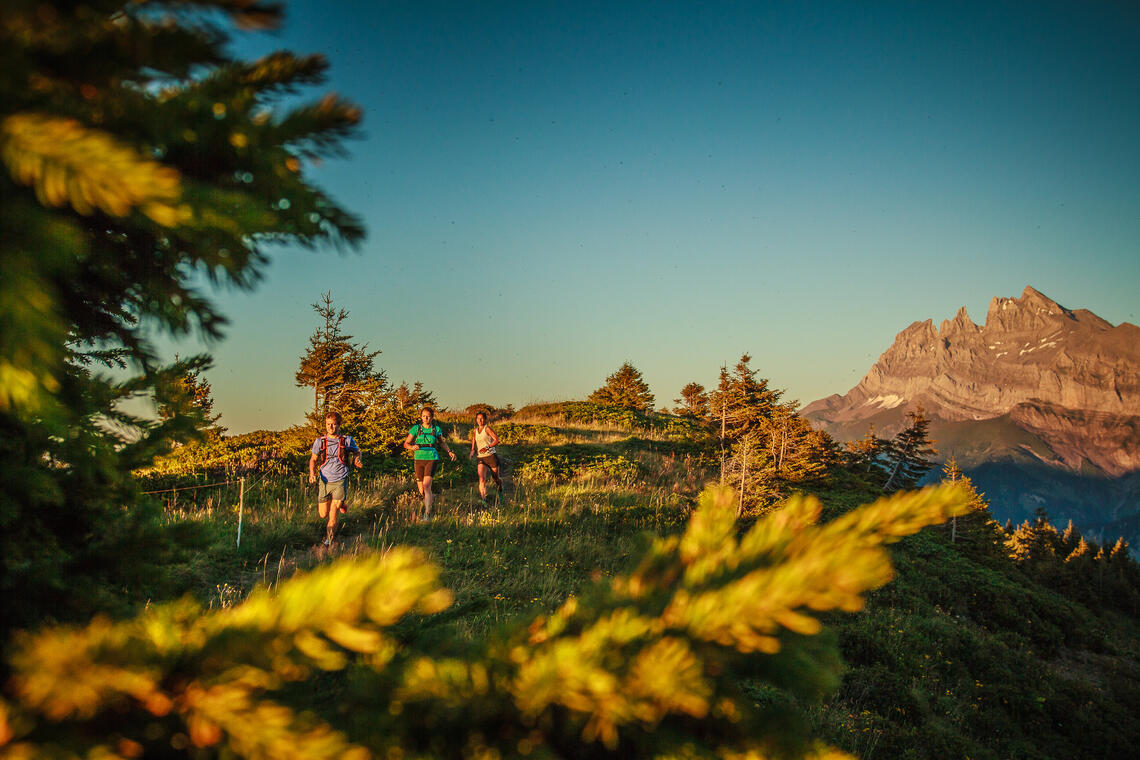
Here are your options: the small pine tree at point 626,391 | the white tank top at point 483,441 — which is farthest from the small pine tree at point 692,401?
the white tank top at point 483,441

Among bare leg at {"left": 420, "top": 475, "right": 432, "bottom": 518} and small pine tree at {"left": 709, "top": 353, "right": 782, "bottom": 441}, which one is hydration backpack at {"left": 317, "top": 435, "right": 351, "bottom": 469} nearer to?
bare leg at {"left": 420, "top": 475, "right": 432, "bottom": 518}

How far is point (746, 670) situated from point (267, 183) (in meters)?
1.02

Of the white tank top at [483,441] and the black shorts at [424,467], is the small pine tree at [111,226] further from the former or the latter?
the white tank top at [483,441]

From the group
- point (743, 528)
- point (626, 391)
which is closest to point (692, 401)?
point (626, 391)

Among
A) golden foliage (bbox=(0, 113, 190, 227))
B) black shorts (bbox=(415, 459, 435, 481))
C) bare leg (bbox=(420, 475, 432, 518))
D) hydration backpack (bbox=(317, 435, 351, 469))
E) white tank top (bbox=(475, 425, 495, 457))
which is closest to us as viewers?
golden foliage (bbox=(0, 113, 190, 227))

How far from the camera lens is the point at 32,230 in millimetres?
527

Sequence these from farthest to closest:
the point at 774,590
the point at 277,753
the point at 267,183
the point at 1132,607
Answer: the point at 1132,607 < the point at 267,183 < the point at 774,590 < the point at 277,753

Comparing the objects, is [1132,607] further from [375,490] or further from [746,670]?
[746,670]

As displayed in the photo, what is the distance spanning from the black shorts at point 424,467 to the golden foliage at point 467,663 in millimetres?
→ 10674

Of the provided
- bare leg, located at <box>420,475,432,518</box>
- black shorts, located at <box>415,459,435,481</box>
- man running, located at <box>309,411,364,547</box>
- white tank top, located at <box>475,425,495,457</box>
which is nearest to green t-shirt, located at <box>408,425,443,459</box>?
black shorts, located at <box>415,459,435,481</box>

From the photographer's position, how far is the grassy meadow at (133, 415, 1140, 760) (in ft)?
21.8

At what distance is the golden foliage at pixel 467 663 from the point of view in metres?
0.53

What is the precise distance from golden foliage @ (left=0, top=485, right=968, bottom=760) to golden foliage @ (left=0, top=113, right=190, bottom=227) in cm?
47

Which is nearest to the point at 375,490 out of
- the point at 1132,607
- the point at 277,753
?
the point at 277,753
